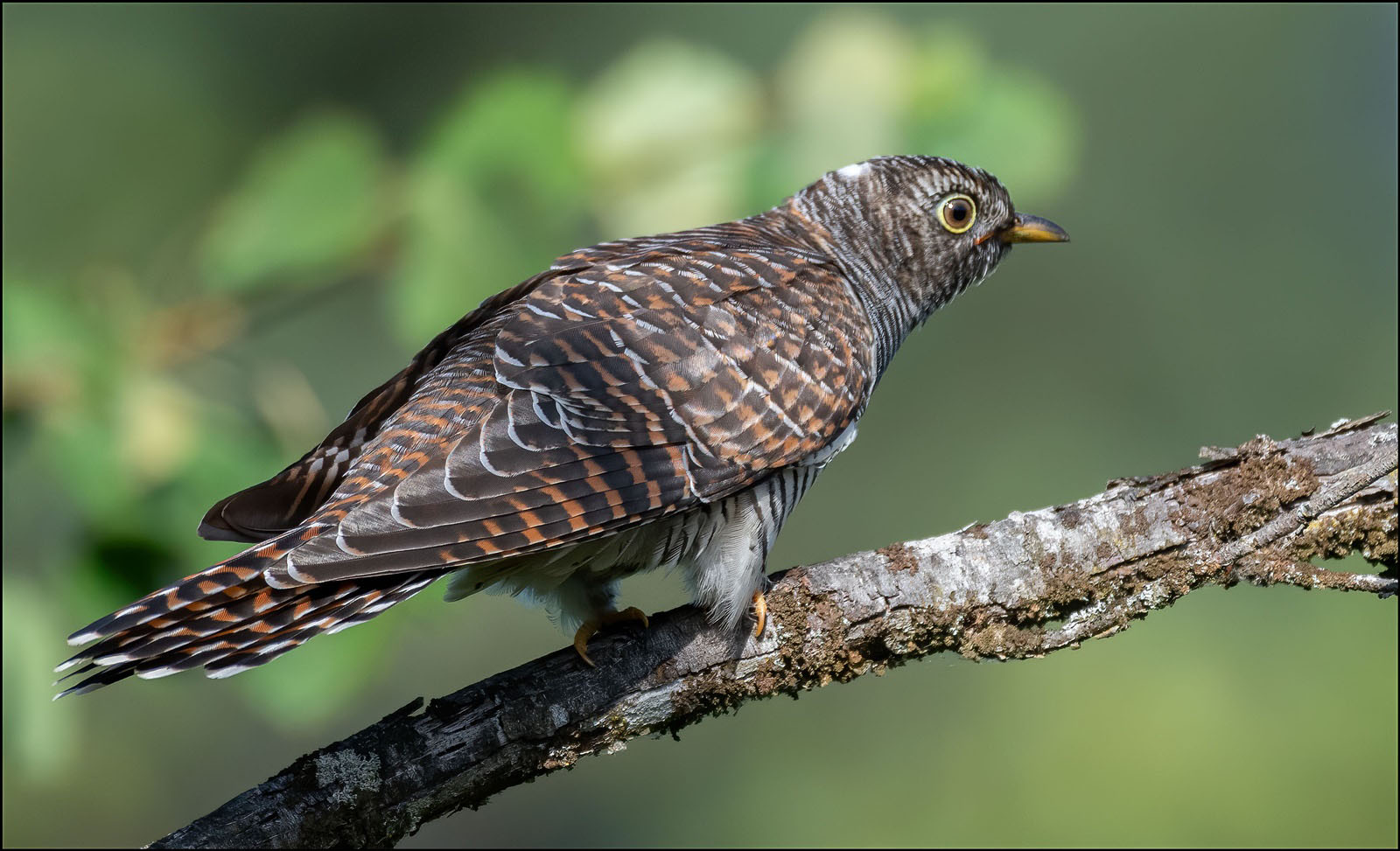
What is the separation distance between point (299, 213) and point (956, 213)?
4.81 ft

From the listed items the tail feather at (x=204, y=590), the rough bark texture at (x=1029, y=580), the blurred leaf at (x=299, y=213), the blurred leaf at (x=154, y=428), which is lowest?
the rough bark texture at (x=1029, y=580)

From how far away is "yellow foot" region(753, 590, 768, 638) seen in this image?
195 cm

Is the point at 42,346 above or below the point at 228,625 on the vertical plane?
above

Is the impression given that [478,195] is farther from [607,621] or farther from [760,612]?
[760,612]

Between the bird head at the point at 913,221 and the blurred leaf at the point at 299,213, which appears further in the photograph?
the bird head at the point at 913,221

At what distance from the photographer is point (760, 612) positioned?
77.2 inches

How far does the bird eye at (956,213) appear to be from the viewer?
2.64m

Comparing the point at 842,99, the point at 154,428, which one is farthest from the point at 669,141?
the point at 154,428

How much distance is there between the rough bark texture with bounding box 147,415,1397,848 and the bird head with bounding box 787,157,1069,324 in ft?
2.77

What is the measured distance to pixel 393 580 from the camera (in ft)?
5.14

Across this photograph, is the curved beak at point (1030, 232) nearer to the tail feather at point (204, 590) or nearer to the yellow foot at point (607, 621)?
the yellow foot at point (607, 621)

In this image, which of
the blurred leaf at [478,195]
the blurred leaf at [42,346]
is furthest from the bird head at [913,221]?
the blurred leaf at [42,346]

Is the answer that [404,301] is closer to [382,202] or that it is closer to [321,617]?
[382,202]

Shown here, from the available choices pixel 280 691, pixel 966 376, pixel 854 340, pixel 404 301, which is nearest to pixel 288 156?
pixel 404 301
